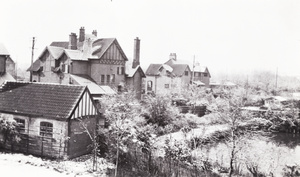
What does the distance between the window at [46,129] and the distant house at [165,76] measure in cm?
4103

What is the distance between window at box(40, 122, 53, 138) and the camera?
19.2 m

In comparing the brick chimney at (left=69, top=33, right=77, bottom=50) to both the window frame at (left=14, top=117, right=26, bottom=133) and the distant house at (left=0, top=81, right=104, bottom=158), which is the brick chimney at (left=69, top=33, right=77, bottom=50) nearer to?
the distant house at (left=0, top=81, right=104, bottom=158)

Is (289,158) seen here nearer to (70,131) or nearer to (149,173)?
(149,173)

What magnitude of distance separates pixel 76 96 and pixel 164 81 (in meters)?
41.8

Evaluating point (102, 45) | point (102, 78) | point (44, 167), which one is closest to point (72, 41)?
point (102, 45)

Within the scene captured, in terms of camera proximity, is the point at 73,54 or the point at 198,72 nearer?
the point at 73,54

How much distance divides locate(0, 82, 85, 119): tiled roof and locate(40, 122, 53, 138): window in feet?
1.94

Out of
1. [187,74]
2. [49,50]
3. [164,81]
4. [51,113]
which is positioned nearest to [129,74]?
[49,50]

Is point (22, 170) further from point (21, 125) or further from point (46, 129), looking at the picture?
point (21, 125)

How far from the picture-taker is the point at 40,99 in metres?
20.7

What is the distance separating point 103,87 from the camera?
39125 millimetres

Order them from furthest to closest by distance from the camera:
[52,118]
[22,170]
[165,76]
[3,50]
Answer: [165,76] → [3,50] → [52,118] → [22,170]

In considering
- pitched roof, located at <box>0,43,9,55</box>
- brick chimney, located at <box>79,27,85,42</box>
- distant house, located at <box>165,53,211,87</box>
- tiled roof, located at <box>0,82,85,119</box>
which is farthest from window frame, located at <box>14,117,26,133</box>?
distant house, located at <box>165,53,211,87</box>

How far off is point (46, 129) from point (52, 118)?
3.20 feet
